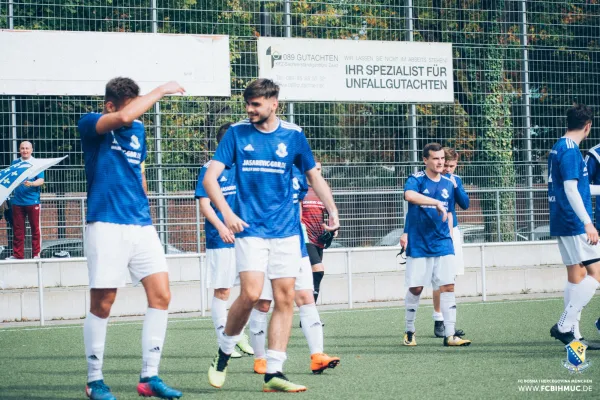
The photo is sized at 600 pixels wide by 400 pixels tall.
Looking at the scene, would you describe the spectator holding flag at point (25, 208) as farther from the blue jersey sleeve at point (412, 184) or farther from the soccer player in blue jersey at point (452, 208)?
the blue jersey sleeve at point (412, 184)

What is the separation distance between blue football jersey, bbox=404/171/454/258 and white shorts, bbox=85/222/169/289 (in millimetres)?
4329

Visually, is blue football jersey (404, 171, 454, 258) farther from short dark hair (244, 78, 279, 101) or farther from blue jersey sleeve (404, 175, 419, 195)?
short dark hair (244, 78, 279, 101)

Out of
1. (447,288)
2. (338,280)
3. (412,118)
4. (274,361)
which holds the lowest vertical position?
(338,280)

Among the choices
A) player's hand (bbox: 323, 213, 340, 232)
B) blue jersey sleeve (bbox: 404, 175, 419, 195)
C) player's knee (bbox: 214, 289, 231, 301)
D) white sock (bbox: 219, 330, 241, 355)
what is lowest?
white sock (bbox: 219, 330, 241, 355)

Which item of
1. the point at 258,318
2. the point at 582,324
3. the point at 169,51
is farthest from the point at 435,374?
the point at 169,51

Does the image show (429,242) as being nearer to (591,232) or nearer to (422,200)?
(422,200)

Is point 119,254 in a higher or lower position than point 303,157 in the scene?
lower

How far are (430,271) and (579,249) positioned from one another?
2.04 meters

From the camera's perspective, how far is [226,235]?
6.79m

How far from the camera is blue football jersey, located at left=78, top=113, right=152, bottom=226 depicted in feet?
21.7

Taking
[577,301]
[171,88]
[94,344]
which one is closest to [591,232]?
[577,301]

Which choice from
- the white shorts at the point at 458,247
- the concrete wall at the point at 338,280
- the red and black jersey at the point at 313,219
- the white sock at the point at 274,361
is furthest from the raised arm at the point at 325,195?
the concrete wall at the point at 338,280

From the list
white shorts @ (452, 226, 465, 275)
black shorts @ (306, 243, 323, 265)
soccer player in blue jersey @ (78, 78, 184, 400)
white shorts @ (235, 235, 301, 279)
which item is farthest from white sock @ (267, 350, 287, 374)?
white shorts @ (452, 226, 465, 275)

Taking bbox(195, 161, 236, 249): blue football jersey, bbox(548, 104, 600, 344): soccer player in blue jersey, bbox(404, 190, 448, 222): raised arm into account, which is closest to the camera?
bbox(548, 104, 600, 344): soccer player in blue jersey
